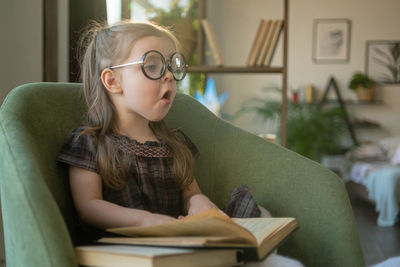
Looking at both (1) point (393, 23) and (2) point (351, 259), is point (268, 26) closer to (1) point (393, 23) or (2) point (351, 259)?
(2) point (351, 259)

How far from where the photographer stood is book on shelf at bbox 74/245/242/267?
65 centimetres

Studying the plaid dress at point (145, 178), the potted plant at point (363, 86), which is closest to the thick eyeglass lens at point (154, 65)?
the plaid dress at point (145, 178)

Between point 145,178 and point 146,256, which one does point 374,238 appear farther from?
point 146,256

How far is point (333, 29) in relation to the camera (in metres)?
5.89

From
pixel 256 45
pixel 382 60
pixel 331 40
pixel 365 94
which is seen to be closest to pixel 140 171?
pixel 256 45

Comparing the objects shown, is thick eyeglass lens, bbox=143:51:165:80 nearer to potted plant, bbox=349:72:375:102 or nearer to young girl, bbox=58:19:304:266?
young girl, bbox=58:19:304:266

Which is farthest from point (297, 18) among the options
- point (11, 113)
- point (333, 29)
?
point (11, 113)

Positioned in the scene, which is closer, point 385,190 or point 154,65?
point 154,65

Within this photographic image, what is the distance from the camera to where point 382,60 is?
19.4ft

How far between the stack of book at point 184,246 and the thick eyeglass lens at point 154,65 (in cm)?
36

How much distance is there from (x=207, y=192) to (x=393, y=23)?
5411mm

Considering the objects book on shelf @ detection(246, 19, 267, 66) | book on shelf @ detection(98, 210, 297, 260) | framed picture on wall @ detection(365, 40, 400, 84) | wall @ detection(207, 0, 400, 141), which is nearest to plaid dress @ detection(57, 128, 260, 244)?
A: book on shelf @ detection(98, 210, 297, 260)

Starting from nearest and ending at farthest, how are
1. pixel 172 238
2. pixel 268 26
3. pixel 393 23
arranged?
1. pixel 172 238
2. pixel 268 26
3. pixel 393 23

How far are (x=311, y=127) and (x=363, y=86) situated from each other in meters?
1.10
